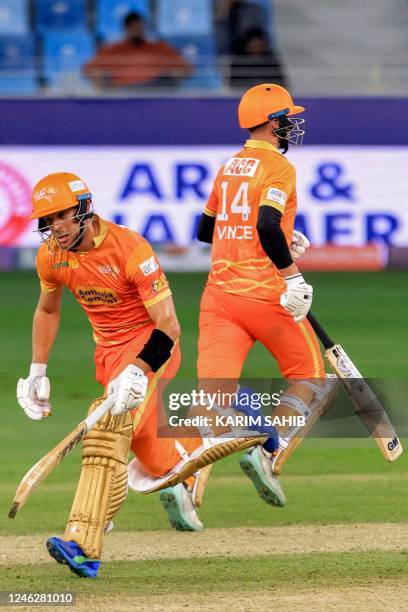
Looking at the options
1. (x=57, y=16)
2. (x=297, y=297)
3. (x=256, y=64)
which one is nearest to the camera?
(x=297, y=297)

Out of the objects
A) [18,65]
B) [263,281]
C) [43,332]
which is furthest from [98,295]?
[18,65]

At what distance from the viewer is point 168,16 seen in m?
19.2

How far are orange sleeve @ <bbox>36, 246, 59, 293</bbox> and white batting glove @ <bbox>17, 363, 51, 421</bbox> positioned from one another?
1.36ft

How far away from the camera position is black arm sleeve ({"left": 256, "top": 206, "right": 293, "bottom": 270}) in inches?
272

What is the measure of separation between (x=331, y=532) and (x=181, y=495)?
753 millimetres

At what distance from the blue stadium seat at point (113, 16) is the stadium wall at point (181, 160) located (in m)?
2.90

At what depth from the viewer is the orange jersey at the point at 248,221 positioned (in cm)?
713

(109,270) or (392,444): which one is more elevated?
(109,270)

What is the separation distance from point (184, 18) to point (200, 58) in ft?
5.03

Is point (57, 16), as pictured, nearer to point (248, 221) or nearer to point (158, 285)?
point (248, 221)

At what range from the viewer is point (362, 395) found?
755 cm

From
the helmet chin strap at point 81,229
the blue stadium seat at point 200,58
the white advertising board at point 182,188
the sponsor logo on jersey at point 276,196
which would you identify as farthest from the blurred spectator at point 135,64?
the helmet chin strap at point 81,229

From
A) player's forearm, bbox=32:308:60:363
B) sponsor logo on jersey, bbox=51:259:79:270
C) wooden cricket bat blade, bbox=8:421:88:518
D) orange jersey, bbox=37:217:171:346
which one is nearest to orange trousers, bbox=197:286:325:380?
orange jersey, bbox=37:217:171:346

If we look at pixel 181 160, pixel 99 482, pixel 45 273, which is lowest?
pixel 181 160
